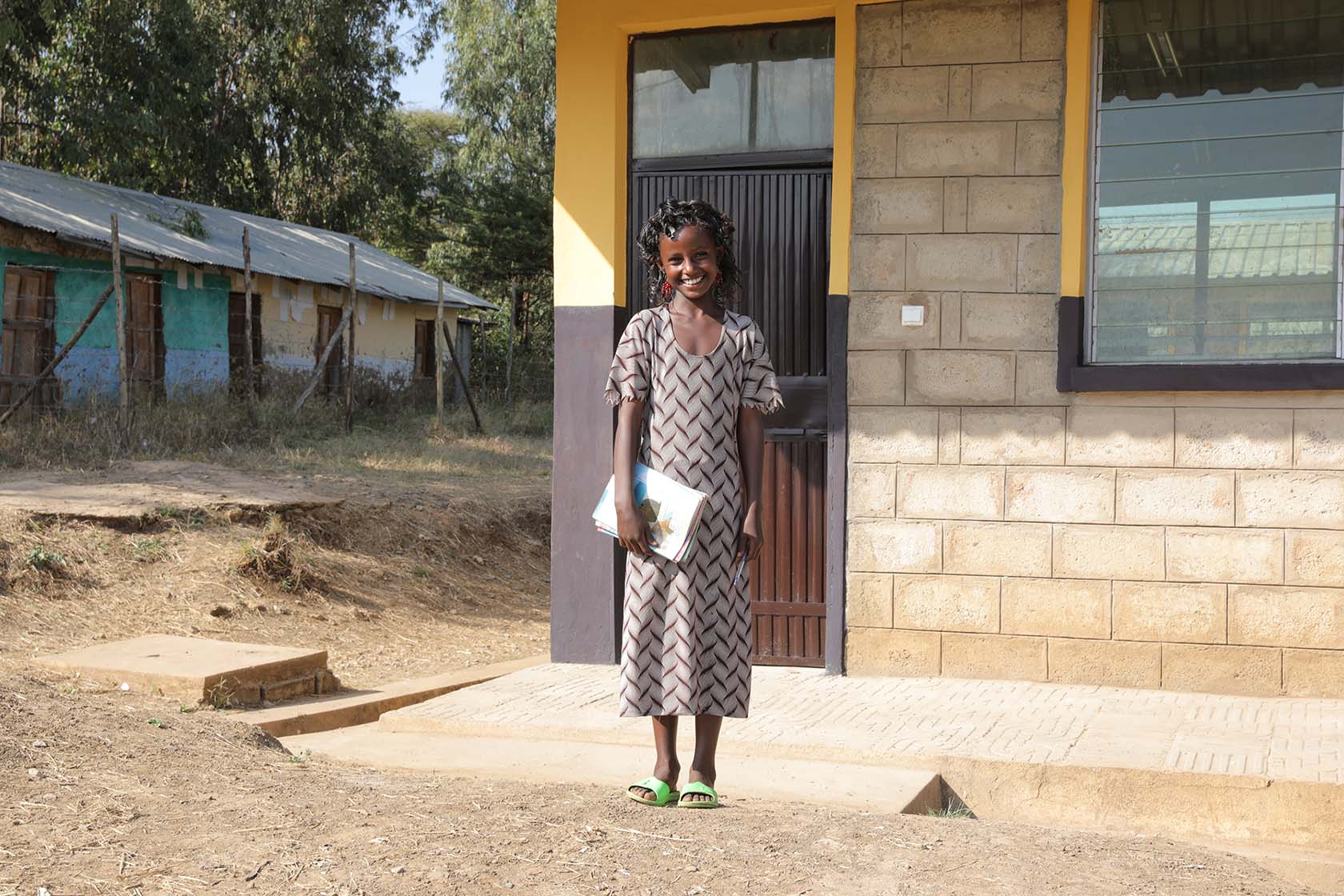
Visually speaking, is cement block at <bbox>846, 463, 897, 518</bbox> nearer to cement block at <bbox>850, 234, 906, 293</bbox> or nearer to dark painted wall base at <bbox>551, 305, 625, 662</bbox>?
cement block at <bbox>850, 234, 906, 293</bbox>

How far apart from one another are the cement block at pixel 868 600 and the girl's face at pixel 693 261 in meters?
2.75

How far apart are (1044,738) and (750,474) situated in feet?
6.06

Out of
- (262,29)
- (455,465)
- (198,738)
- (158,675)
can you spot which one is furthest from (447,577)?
(262,29)

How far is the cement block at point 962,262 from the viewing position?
6.32m

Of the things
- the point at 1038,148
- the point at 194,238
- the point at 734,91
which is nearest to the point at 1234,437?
the point at 1038,148

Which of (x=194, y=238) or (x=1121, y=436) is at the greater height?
(x=194, y=238)

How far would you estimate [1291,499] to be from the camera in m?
5.89

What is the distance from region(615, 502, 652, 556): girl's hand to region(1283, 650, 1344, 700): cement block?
3451 millimetres

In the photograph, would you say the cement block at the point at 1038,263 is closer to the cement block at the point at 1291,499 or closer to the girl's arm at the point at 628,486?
the cement block at the point at 1291,499

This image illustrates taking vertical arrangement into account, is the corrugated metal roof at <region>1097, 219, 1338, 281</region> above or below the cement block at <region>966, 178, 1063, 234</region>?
below

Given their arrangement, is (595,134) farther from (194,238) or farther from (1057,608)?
(194,238)

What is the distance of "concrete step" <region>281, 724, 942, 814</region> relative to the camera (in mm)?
4410

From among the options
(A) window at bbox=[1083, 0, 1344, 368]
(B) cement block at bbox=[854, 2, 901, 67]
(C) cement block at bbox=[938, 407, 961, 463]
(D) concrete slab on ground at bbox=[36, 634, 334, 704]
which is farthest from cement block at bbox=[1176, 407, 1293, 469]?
(D) concrete slab on ground at bbox=[36, 634, 334, 704]

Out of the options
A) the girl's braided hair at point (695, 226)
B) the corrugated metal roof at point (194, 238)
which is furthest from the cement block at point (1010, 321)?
the corrugated metal roof at point (194, 238)
